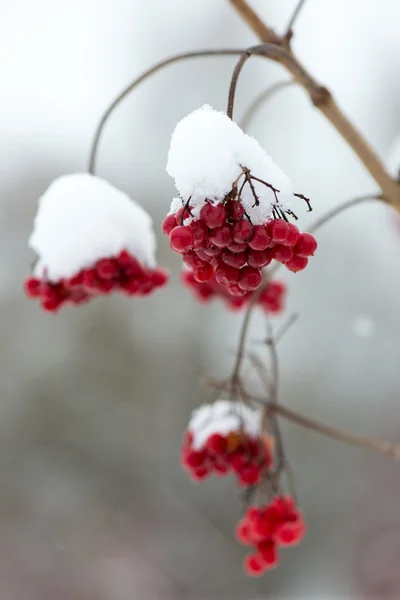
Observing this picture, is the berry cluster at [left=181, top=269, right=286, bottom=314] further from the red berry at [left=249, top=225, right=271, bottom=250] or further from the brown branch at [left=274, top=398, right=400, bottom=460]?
the red berry at [left=249, top=225, right=271, bottom=250]

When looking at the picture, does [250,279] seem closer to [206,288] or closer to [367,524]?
[206,288]

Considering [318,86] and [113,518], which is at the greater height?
[113,518]

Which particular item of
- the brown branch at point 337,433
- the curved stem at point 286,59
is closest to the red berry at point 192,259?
the curved stem at point 286,59

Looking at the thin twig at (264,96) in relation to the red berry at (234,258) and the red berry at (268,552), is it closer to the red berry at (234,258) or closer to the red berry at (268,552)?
the red berry at (234,258)

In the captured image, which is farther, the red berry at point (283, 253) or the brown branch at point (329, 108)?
the brown branch at point (329, 108)

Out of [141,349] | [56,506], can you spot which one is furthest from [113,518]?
[141,349]

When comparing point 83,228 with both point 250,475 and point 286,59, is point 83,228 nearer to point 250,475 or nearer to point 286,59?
point 286,59

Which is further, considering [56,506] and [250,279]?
[56,506]
